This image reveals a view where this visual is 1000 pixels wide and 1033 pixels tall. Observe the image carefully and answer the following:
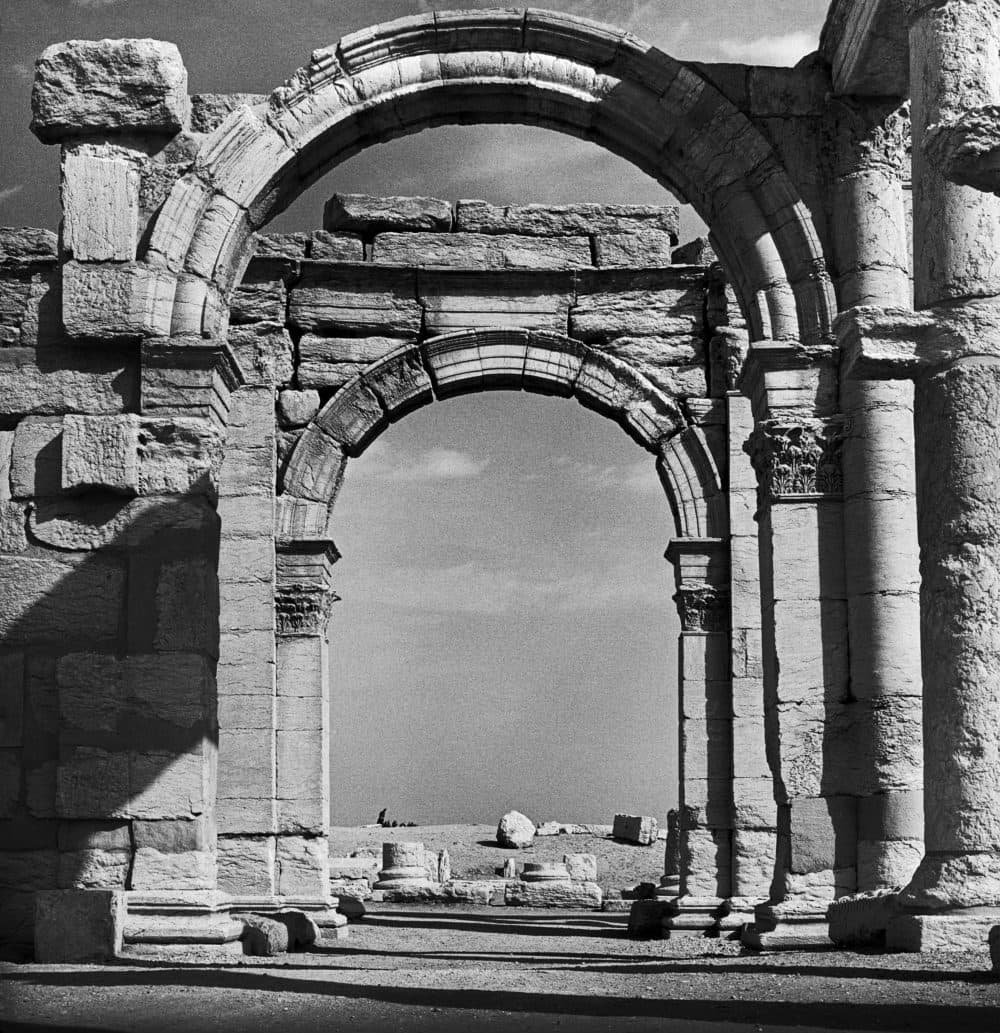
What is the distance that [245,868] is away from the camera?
17391 mm

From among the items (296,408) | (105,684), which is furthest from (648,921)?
(105,684)

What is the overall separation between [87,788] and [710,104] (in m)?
6.20

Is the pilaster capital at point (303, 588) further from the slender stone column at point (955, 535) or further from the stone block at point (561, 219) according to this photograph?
the slender stone column at point (955, 535)

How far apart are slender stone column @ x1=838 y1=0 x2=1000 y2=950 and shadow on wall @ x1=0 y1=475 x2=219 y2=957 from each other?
4297 mm

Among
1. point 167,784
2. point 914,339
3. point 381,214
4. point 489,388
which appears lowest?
point 167,784

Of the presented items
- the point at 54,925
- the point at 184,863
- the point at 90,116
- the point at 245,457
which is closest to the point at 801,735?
the point at 184,863

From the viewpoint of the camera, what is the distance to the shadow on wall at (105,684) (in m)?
10.7

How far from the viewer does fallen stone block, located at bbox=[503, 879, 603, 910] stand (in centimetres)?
2309

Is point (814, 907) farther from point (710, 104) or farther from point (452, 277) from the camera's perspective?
point (452, 277)

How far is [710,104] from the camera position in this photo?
39.9 feet

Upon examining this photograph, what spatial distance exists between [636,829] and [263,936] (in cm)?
2075

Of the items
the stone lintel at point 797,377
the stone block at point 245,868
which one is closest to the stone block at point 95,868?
the stone lintel at point 797,377

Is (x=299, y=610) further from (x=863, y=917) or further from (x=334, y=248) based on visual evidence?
(x=863, y=917)

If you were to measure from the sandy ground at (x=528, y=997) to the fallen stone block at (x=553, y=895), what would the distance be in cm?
1221
